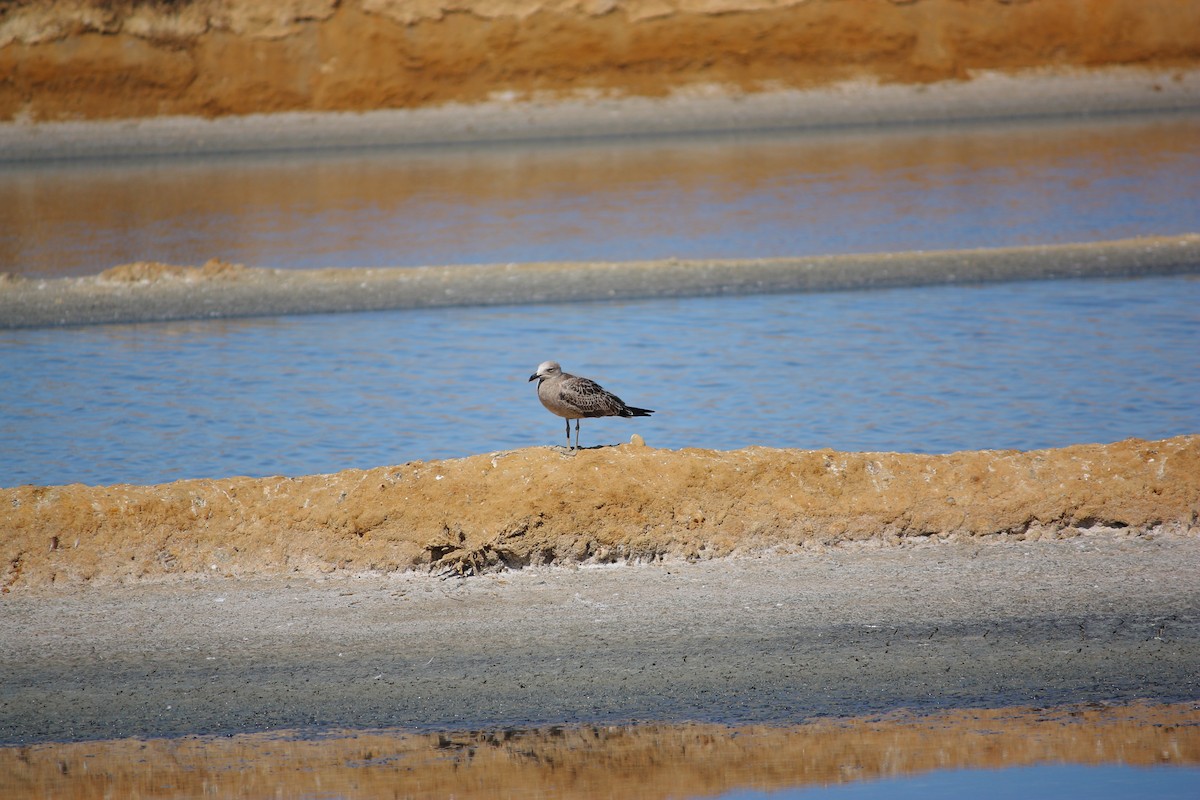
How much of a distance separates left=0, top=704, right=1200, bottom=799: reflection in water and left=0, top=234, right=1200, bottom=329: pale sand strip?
38.7 ft

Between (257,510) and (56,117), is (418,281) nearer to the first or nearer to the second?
(257,510)

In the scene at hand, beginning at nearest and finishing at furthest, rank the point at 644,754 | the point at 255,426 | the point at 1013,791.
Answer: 1. the point at 1013,791
2. the point at 644,754
3. the point at 255,426

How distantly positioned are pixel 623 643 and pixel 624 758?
97cm

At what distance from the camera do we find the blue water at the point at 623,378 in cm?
1237

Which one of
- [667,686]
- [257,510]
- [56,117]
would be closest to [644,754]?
[667,686]

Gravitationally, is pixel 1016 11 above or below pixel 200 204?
above

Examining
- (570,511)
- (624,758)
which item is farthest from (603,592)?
(624,758)

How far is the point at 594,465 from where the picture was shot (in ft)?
29.7

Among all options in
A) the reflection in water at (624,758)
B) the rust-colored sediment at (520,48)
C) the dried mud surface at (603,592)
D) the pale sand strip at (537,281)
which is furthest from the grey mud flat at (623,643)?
the rust-colored sediment at (520,48)

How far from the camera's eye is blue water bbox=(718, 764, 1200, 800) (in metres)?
6.32

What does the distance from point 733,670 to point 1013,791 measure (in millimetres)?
1556

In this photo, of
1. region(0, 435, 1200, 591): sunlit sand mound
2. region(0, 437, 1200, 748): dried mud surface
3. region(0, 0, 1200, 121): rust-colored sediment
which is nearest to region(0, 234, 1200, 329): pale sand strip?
region(0, 437, 1200, 748): dried mud surface

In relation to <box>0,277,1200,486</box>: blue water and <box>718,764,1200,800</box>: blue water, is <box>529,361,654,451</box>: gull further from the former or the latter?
<box>0,277,1200,486</box>: blue water

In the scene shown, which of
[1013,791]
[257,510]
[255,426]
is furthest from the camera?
[255,426]
